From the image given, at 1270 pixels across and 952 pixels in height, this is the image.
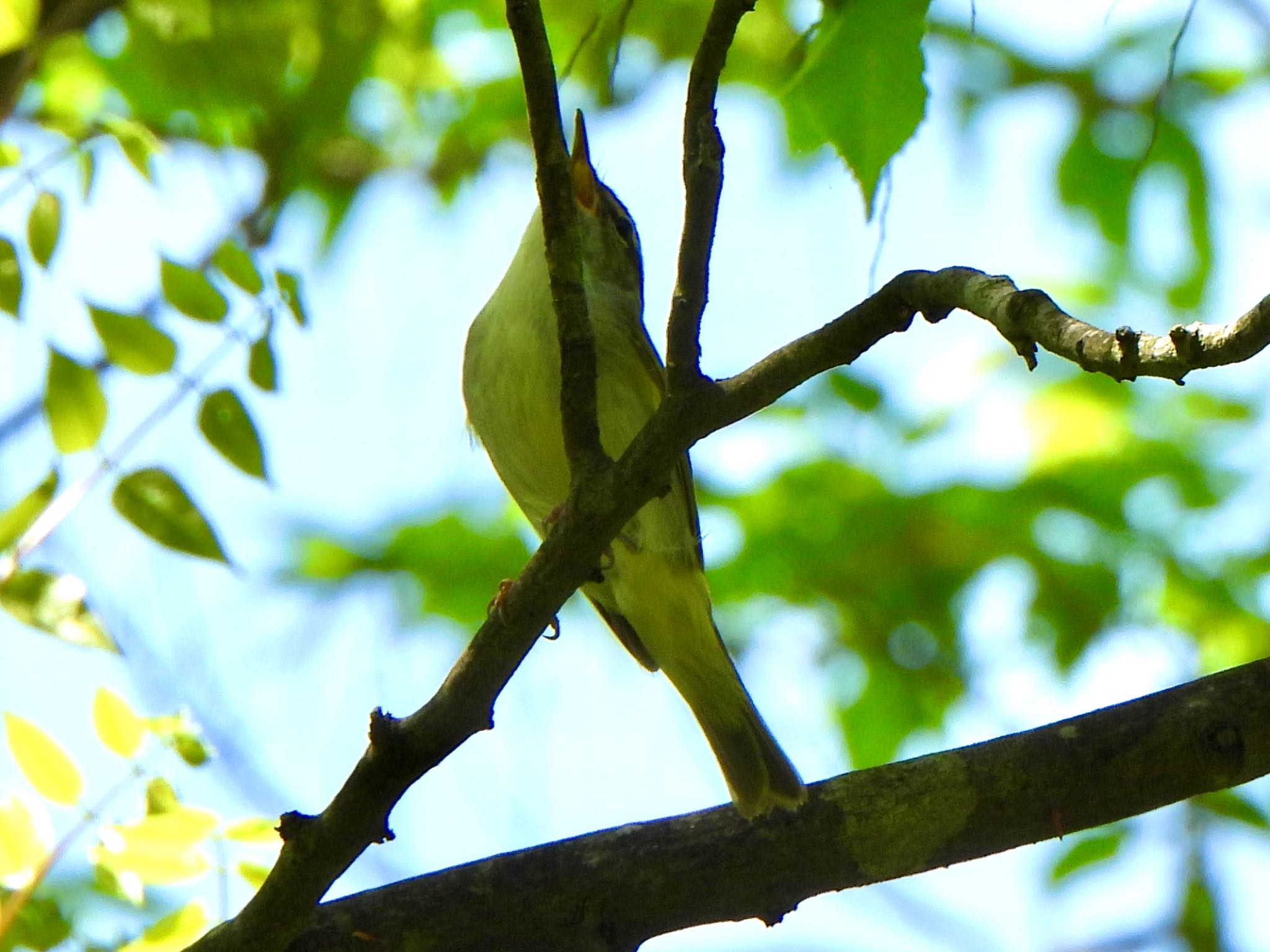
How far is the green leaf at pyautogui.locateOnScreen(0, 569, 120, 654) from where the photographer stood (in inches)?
106

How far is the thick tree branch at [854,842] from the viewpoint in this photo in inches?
104

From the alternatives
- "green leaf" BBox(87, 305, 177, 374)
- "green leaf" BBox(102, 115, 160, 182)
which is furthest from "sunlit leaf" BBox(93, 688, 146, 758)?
"green leaf" BBox(102, 115, 160, 182)

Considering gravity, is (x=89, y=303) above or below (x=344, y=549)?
below

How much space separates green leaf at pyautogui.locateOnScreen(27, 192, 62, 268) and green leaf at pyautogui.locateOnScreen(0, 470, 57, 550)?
50 cm

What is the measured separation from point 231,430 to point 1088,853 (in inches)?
114

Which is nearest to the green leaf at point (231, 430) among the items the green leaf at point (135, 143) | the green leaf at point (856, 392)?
the green leaf at point (135, 143)

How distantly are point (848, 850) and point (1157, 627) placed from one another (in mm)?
2495

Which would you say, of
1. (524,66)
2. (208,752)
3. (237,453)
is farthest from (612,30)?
(208,752)

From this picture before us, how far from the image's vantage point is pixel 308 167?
5.40 meters

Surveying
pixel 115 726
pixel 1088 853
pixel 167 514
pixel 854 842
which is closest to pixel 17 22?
pixel 167 514

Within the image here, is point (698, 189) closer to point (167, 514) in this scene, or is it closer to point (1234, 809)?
point (167, 514)

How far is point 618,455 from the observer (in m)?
4.04

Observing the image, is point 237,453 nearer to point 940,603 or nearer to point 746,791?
point 746,791

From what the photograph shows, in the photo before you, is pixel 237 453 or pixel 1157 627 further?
pixel 1157 627
